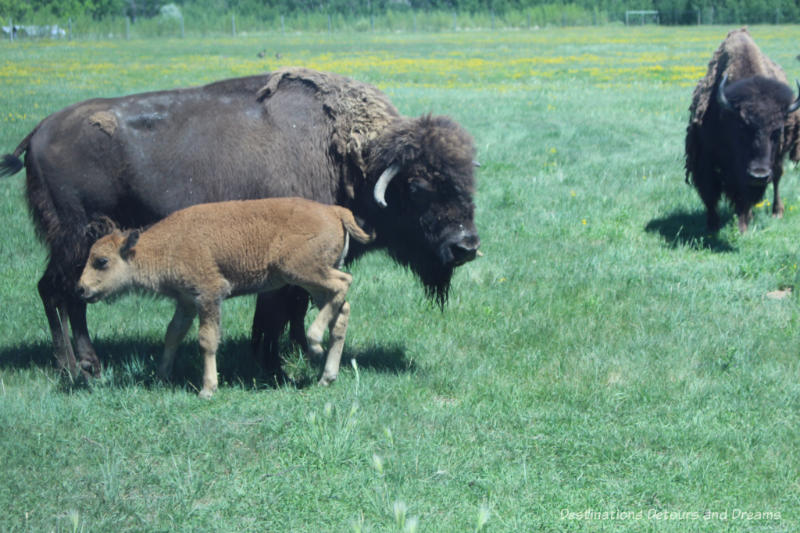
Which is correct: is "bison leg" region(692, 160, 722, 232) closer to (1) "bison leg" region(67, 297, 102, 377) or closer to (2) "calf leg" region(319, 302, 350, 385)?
(2) "calf leg" region(319, 302, 350, 385)

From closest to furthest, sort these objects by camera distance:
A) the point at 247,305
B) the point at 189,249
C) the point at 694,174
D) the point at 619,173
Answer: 1. the point at 189,249
2. the point at 247,305
3. the point at 694,174
4. the point at 619,173

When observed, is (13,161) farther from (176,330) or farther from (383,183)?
(383,183)

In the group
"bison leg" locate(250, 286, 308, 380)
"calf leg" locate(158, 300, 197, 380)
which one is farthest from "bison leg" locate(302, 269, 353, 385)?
"calf leg" locate(158, 300, 197, 380)

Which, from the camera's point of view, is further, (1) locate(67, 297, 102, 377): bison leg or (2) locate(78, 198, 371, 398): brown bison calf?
(1) locate(67, 297, 102, 377): bison leg

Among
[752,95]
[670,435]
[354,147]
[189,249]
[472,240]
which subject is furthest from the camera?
[752,95]

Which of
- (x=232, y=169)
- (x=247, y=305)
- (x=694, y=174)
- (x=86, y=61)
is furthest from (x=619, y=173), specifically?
(x=86, y=61)

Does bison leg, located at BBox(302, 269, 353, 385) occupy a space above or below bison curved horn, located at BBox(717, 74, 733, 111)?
below

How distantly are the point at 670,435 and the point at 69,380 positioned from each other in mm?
3949

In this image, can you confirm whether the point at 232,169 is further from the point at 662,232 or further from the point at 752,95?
the point at 752,95

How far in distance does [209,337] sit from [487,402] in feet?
5.93

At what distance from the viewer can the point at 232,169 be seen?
18.6 ft

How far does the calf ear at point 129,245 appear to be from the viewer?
4953mm

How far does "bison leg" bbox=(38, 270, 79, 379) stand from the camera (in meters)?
5.70

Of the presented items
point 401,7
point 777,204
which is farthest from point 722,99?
point 401,7
